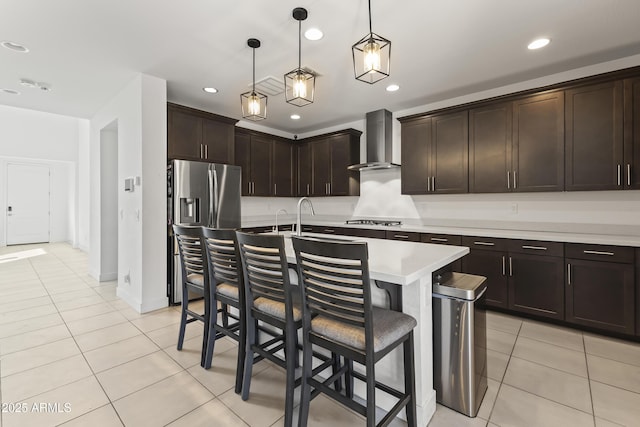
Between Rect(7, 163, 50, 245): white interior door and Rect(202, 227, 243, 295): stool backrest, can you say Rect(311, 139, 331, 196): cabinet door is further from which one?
Rect(7, 163, 50, 245): white interior door

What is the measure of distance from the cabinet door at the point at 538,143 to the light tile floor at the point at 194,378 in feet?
4.93

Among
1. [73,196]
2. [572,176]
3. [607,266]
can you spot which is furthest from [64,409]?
[73,196]

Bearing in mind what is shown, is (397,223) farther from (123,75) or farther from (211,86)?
(123,75)

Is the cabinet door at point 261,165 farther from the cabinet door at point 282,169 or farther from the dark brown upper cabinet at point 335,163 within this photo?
the dark brown upper cabinet at point 335,163

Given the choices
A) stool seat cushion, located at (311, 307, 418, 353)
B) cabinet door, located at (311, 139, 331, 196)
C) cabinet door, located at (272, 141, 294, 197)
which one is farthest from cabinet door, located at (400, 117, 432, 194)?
stool seat cushion, located at (311, 307, 418, 353)

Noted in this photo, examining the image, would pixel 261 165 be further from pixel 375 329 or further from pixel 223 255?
pixel 375 329

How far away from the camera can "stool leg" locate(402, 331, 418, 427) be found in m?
1.47

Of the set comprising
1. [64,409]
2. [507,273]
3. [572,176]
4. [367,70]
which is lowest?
[64,409]

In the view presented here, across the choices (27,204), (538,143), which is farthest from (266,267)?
(27,204)

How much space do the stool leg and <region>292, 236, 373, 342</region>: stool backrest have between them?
351 mm

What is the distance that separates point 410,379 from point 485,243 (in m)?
2.29

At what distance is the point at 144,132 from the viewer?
3.20 metres

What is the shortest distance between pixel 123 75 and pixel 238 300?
3000 mm

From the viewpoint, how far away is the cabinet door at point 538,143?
2998 millimetres
